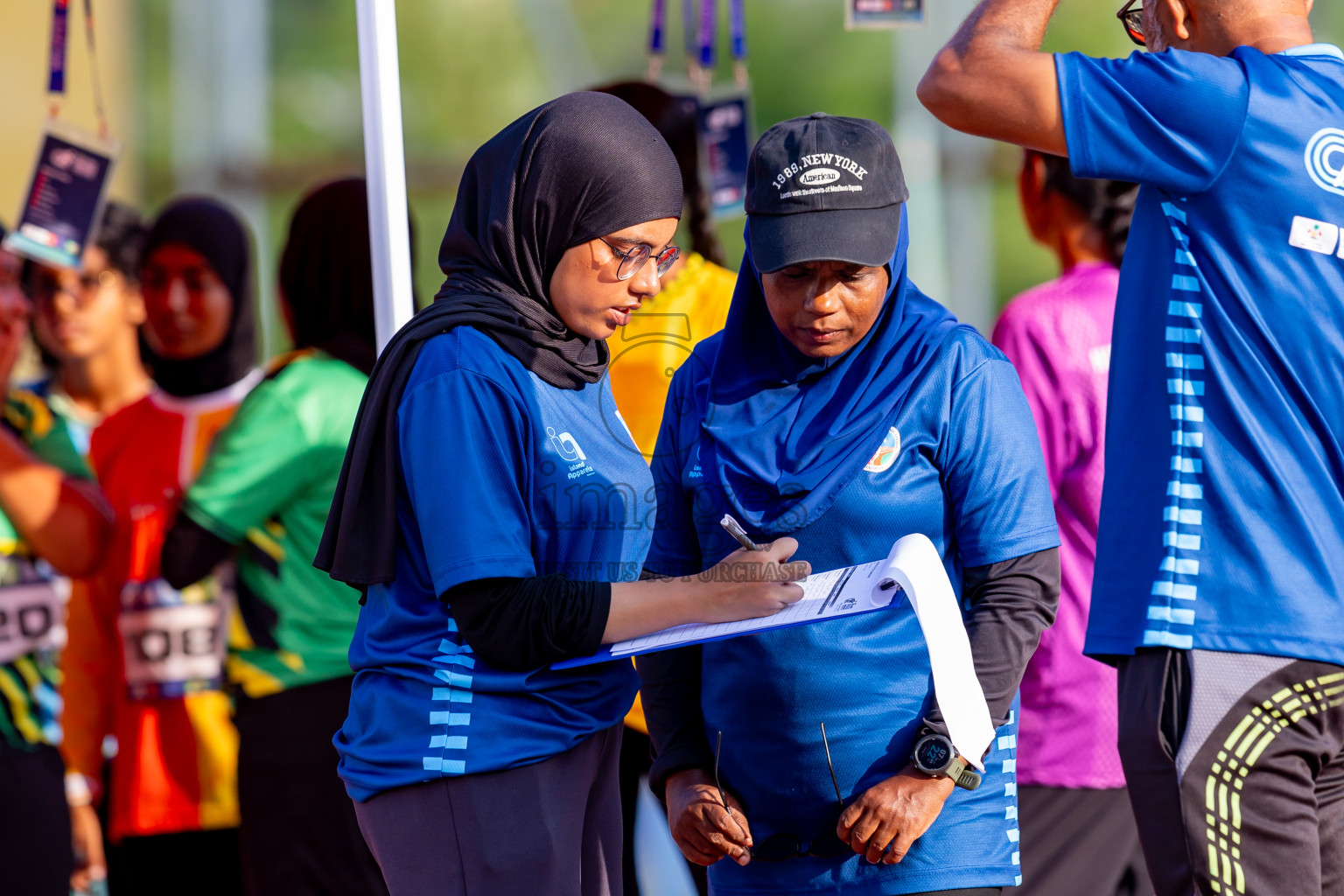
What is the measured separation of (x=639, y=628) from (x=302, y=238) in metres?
1.73

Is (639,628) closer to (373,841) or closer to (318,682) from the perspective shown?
(373,841)

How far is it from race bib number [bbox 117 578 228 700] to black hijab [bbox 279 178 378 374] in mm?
649

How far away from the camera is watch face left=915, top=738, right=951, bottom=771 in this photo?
175cm

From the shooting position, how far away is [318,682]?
9.61 ft

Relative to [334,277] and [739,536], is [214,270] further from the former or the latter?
[739,536]

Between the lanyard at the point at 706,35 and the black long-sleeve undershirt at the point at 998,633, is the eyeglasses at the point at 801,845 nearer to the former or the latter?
the black long-sleeve undershirt at the point at 998,633

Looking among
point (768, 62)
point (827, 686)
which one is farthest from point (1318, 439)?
point (768, 62)

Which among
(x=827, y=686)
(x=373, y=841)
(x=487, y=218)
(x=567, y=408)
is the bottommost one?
(x=373, y=841)

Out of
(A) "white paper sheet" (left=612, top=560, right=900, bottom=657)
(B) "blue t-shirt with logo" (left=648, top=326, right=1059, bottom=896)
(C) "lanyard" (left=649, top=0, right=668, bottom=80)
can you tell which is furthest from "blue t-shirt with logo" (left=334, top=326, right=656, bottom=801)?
(C) "lanyard" (left=649, top=0, right=668, bottom=80)

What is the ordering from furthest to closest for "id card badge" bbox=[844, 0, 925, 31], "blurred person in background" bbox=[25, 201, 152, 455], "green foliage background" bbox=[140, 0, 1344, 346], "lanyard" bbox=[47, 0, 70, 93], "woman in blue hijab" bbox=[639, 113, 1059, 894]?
"green foliage background" bbox=[140, 0, 1344, 346] → "blurred person in background" bbox=[25, 201, 152, 455] → "lanyard" bbox=[47, 0, 70, 93] → "id card badge" bbox=[844, 0, 925, 31] → "woman in blue hijab" bbox=[639, 113, 1059, 894]

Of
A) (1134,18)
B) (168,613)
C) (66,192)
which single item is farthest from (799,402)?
(66,192)

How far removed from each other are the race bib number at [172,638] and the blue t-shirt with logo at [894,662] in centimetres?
171

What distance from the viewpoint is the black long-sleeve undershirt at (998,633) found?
179 centimetres

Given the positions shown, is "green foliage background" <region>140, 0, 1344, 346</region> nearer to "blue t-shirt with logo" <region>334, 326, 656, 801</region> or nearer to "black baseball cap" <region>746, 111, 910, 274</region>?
"black baseball cap" <region>746, 111, 910, 274</region>
